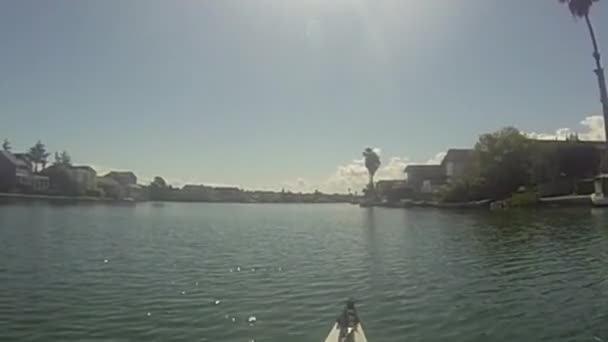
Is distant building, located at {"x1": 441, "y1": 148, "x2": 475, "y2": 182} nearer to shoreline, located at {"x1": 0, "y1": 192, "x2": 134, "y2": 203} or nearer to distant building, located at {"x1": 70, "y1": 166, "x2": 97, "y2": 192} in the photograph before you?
shoreline, located at {"x1": 0, "y1": 192, "x2": 134, "y2": 203}

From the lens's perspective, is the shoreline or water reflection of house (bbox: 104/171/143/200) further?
water reflection of house (bbox: 104/171/143/200)

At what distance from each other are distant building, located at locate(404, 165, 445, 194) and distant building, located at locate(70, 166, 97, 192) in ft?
276

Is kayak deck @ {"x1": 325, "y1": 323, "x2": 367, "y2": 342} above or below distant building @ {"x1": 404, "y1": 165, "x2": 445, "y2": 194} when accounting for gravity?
below

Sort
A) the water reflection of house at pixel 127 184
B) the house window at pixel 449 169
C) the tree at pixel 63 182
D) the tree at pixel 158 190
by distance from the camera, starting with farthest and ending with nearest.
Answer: the tree at pixel 158 190 < the water reflection of house at pixel 127 184 < the house window at pixel 449 169 < the tree at pixel 63 182

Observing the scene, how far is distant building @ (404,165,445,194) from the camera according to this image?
129000 millimetres

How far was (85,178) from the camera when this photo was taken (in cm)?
12706

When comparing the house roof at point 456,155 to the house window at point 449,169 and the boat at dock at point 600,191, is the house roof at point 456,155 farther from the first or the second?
the boat at dock at point 600,191

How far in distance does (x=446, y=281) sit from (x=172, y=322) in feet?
30.6

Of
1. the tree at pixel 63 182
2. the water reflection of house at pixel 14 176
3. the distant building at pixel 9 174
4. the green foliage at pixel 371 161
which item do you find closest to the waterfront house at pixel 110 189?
the tree at pixel 63 182

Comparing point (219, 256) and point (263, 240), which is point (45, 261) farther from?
point (263, 240)

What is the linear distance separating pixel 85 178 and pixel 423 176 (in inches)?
3510

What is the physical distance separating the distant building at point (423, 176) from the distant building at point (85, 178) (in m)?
84.0

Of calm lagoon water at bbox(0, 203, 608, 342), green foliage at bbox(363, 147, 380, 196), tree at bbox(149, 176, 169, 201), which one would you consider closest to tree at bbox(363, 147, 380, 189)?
green foliage at bbox(363, 147, 380, 196)

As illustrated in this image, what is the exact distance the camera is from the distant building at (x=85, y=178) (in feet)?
390
